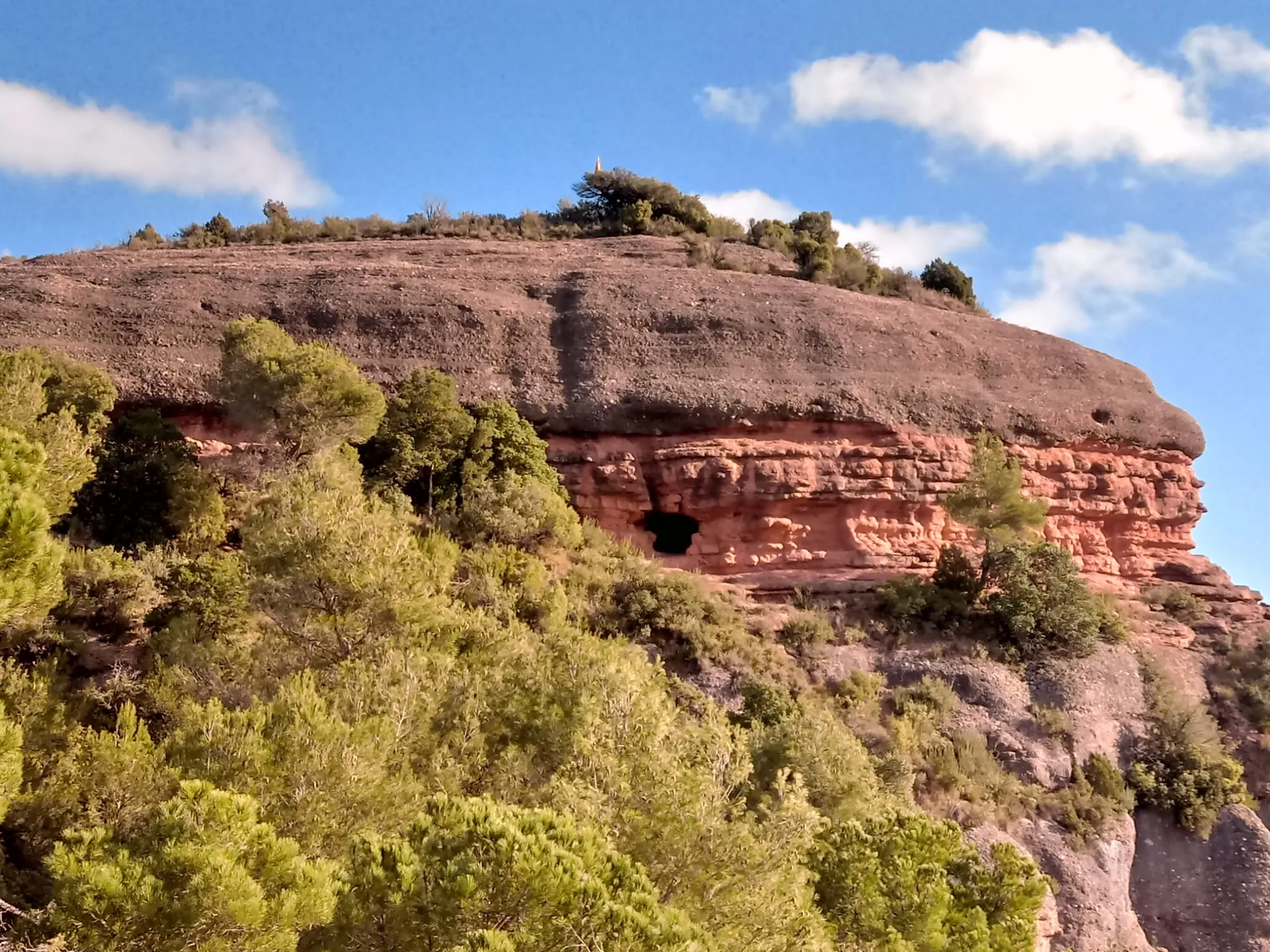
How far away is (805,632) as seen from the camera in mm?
16906

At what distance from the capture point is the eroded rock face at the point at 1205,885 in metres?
14.0

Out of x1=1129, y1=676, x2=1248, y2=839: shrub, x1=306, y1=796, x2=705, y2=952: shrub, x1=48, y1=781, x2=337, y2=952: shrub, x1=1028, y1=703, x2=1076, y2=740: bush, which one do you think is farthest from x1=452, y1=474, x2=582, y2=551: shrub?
x1=306, y1=796, x2=705, y2=952: shrub

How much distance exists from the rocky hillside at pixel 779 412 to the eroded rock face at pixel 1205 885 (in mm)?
1498

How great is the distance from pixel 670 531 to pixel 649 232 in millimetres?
11703

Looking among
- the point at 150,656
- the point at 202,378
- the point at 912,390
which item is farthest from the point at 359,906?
the point at 912,390

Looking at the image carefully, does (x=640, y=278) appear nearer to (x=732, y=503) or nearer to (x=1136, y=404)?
(x=732, y=503)

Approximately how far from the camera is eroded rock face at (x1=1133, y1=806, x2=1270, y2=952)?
13977 mm

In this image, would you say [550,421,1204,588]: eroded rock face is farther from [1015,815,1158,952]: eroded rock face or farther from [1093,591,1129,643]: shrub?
[1015,815,1158,952]: eroded rock face

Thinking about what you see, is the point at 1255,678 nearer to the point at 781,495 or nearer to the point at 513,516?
the point at 781,495

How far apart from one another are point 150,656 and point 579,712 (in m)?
6.81

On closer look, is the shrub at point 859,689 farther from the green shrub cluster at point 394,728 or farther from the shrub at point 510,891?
the shrub at point 510,891

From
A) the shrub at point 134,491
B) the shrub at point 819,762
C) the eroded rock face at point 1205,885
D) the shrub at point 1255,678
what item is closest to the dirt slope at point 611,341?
the shrub at point 134,491

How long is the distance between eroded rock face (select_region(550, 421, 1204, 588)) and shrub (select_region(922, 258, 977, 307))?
7.62m

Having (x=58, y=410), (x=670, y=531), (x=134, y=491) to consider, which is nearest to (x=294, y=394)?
(x=134, y=491)
